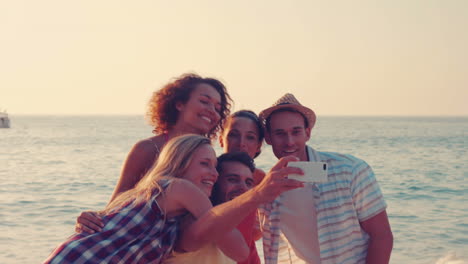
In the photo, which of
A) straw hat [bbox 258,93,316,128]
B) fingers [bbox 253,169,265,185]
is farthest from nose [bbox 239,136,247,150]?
straw hat [bbox 258,93,316,128]

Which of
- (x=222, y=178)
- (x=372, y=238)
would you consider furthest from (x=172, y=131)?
(x=372, y=238)

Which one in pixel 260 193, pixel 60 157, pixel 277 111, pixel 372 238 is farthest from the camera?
pixel 60 157

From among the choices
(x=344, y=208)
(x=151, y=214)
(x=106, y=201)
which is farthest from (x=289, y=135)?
(x=106, y=201)

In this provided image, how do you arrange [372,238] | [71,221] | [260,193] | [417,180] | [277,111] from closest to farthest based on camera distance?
1. [260,193]
2. [372,238]
3. [277,111]
4. [71,221]
5. [417,180]

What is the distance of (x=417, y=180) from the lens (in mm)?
22078

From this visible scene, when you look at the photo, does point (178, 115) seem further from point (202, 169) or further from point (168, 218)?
point (168, 218)

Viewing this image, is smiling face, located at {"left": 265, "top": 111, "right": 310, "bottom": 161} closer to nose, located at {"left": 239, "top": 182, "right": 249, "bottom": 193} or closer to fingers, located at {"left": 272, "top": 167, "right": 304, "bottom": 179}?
nose, located at {"left": 239, "top": 182, "right": 249, "bottom": 193}

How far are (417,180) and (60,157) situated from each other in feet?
74.2

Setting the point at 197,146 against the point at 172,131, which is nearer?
the point at 197,146

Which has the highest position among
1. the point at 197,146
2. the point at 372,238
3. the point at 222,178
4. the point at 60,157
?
the point at 197,146

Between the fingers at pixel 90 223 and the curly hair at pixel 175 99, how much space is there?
2.02 meters

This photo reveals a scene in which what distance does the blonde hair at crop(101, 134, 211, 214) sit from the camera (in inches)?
131

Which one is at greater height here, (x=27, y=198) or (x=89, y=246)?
(x=89, y=246)

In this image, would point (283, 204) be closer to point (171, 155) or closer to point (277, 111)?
point (277, 111)
